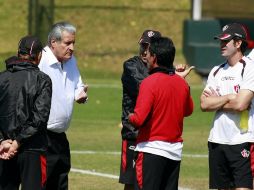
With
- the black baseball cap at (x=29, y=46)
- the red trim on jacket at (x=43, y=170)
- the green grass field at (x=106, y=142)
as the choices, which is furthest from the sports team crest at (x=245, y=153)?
the green grass field at (x=106, y=142)

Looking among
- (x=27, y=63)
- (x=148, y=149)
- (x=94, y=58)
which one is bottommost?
(x=94, y=58)

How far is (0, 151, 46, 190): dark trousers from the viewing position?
8.89 meters

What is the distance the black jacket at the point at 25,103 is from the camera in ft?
28.9

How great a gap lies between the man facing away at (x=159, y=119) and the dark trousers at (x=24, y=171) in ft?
3.14

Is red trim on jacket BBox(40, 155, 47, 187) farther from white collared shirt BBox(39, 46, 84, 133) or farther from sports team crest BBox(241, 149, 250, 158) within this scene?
sports team crest BBox(241, 149, 250, 158)

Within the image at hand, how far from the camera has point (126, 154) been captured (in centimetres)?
1070

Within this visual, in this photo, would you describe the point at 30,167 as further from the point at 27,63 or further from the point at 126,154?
the point at 126,154

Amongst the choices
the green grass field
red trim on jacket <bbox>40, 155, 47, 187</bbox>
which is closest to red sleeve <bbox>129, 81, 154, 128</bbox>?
red trim on jacket <bbox>40, 155, 47, 187</bbox>

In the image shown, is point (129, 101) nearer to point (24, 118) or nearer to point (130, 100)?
point (130, 100)

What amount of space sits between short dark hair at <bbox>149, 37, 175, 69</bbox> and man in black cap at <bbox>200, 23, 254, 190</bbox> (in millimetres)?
1178

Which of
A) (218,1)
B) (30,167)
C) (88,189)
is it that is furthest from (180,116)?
(218,1)

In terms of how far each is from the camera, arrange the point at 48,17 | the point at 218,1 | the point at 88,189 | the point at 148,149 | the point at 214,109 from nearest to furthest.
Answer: the point at 148,149, the point at 214,109, the point at 88,189, the point at 48,17, the point at 218,1

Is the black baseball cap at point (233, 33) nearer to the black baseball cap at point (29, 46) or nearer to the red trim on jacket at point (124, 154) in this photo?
the red trim on jacket at point (124, 154)

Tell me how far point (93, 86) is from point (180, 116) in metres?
17.5
